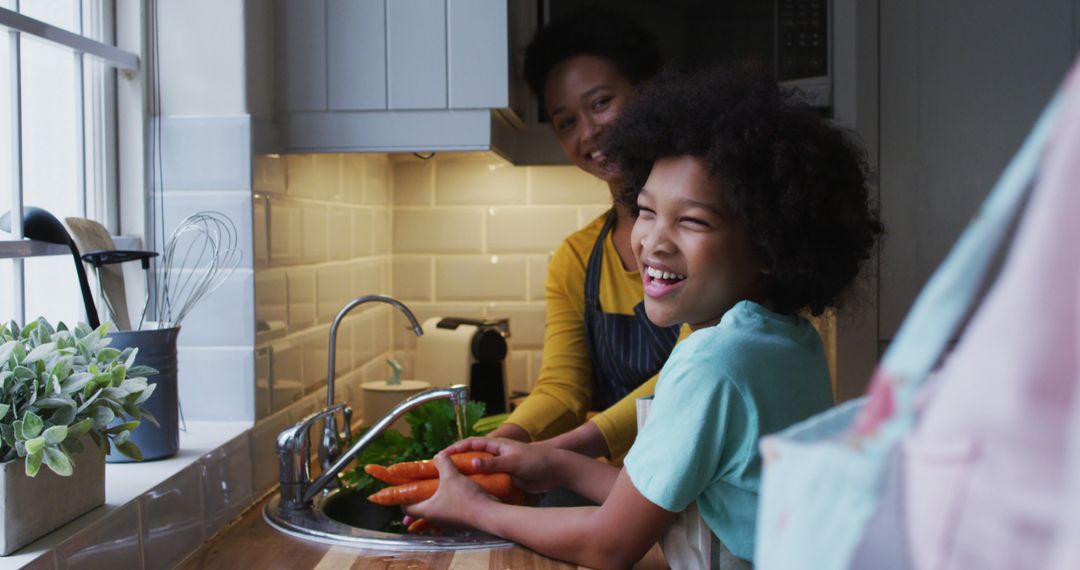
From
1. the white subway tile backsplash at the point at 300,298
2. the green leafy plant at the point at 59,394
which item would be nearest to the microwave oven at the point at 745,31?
the white subway tile backsplash at the point at 300,298

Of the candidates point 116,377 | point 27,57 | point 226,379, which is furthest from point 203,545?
point 27,57

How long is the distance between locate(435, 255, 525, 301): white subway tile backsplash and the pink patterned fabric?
2.31 metres

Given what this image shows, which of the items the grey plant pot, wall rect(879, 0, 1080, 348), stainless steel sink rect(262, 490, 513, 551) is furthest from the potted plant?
wall rect(879, 0, 1080, 348)

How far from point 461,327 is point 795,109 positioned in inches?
49.0

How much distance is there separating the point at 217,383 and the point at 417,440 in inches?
12.5

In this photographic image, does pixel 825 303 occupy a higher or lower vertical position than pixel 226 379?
higher

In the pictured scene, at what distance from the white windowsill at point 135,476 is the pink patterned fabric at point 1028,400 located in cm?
87

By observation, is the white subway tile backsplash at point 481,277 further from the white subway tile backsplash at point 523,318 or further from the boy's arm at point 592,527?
the boy's arm at point 592,527

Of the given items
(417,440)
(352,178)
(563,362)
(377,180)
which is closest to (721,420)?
(417,440)

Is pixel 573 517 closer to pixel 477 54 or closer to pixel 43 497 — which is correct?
pixel 43 497

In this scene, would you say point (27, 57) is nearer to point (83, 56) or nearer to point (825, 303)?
point (83, 56)

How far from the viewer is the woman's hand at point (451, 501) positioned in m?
1.38

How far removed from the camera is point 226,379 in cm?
161

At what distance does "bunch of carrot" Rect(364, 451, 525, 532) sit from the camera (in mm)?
1453
